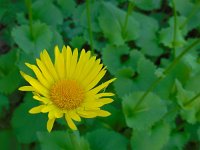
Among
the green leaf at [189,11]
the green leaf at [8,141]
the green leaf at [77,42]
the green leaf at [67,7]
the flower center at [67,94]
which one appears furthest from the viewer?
the green leaf at [189,11]

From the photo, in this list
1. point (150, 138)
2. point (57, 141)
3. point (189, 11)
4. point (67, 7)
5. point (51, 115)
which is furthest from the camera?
point (189, 11)

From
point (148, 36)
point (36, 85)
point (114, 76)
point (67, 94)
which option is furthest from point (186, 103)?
Result: point (36, 85)

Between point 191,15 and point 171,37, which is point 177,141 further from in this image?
point 191,15

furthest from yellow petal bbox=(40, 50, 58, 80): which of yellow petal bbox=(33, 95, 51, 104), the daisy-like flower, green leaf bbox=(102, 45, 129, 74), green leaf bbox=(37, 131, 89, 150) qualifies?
green leaf bbox=(102, 45, 129, 74)

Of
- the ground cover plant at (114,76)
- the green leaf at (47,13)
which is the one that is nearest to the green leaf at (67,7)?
the ground cover plant at (114,76)

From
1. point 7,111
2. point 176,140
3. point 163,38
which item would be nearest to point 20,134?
point 7,111

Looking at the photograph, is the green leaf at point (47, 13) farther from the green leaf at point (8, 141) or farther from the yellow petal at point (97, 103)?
the yellow petal at point (97, 103)

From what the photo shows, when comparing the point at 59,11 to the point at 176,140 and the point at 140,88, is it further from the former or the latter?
the point at 176,140
